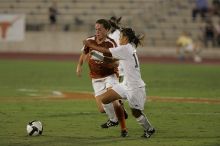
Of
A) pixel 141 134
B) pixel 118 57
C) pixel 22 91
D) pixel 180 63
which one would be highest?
pixel 118 57

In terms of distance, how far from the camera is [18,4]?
43781mm

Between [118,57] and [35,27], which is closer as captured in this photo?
[118,57]

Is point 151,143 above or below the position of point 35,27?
above

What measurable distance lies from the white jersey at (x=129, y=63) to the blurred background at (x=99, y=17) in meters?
25.9

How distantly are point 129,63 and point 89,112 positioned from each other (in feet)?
14.5

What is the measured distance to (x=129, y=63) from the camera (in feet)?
40.1

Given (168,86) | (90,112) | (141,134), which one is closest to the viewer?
(141,134)

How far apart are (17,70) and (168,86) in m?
8.77

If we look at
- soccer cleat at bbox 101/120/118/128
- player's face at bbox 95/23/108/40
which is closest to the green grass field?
soccer cleat at bbox 101/120/118/128

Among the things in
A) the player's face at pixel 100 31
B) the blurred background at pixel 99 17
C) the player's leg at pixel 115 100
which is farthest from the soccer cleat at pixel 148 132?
the blurred background at pixel 99 17

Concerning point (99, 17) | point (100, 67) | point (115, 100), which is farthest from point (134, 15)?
point (115, 100)

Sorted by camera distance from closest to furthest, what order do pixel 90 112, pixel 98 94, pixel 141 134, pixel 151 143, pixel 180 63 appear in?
pixel 151 143 < pixel 141 134 < pixel 98 94 < pixel 90 112 < pixel 180 63

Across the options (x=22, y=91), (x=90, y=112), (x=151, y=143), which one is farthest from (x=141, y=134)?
(x=22, y=91)

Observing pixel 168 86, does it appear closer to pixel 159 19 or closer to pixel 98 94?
pixel 98 94
